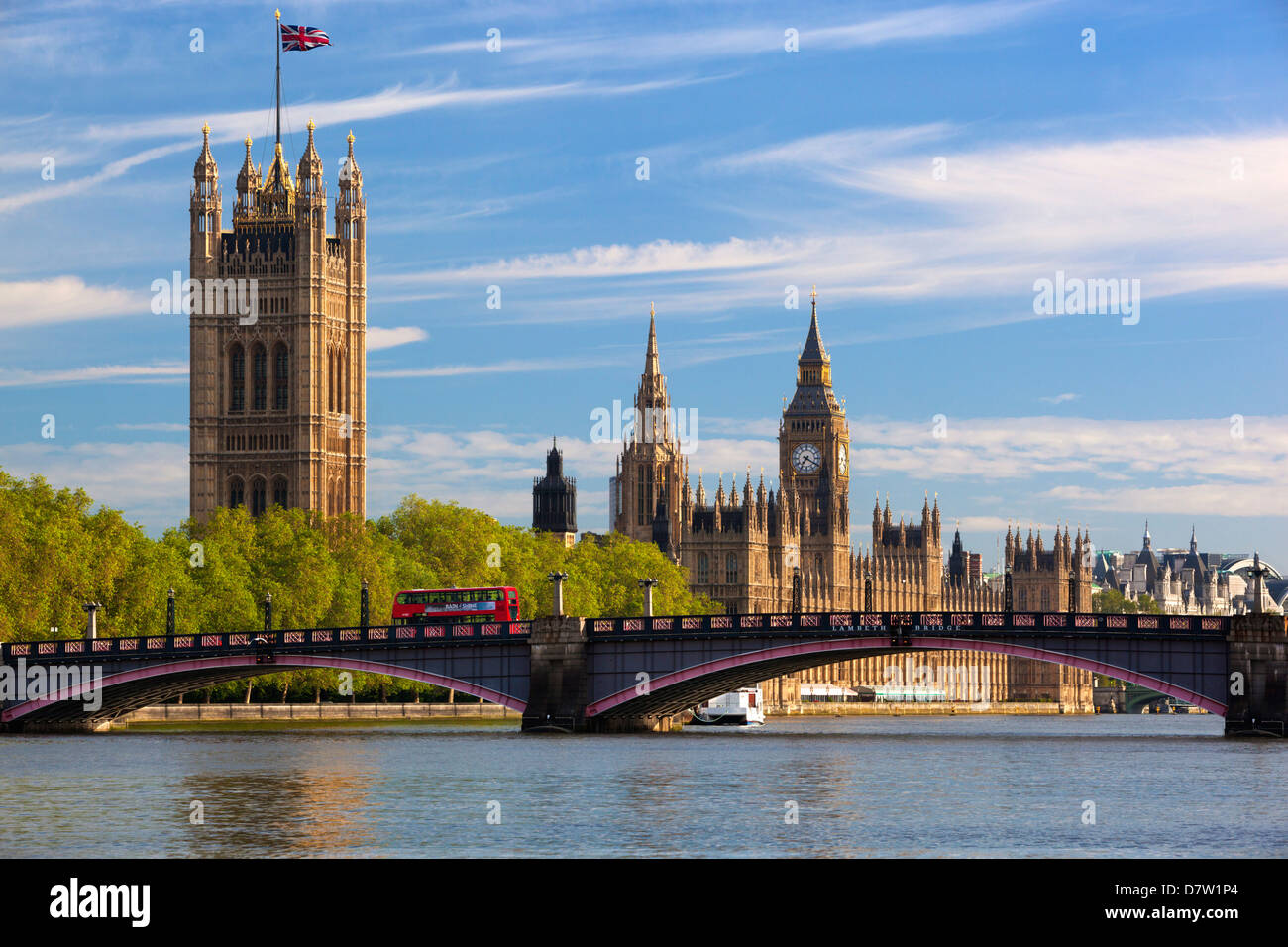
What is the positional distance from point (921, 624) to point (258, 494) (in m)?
97.4

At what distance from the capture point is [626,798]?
51250mm

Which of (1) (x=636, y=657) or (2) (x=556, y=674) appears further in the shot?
(2) (x=556, y=674)

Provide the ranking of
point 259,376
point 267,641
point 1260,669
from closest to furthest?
point 1260,669
point 267,641
point 259,376

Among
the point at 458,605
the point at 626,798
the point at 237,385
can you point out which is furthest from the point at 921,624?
the point at 237,385

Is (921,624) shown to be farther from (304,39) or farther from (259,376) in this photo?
(259,376)

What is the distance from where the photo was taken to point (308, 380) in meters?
172

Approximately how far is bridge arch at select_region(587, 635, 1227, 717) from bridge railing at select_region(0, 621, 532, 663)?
504 centimetres

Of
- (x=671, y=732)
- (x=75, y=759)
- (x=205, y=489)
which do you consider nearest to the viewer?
(x=75, y=759)

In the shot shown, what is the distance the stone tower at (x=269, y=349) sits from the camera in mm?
172250

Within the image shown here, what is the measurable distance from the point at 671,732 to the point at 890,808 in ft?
155

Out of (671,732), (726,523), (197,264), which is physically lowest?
(671,732)

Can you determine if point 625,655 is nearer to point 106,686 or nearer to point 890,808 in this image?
point 106,686

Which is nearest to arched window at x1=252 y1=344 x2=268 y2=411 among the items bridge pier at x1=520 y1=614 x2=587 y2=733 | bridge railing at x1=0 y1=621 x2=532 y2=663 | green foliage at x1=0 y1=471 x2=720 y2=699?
green foliage at x1=0 y1=471 x2=720 y2=699
